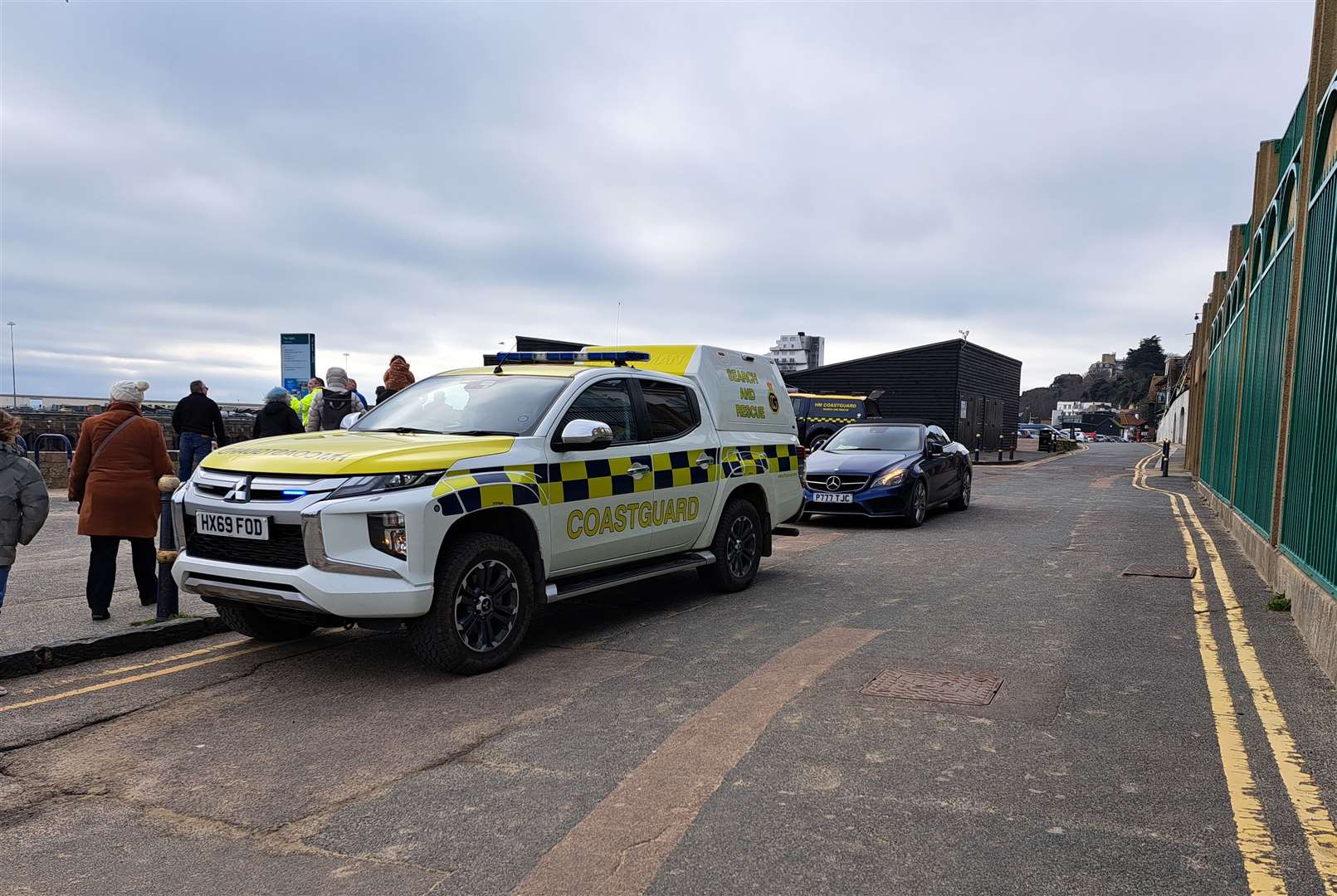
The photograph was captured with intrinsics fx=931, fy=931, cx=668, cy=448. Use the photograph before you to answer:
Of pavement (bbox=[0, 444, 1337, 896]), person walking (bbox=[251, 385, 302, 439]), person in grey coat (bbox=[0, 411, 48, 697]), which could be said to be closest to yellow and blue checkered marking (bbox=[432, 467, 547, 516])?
pavement (bbox=[0, 444, 1337, 896])

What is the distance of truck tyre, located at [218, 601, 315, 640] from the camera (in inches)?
231

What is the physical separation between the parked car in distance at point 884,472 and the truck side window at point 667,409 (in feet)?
17.2

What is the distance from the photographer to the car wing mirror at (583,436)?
580 cm

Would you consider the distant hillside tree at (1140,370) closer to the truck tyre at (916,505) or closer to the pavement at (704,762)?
the truck tyre at (916,505)

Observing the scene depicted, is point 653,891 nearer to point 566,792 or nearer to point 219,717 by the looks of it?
point 566,792

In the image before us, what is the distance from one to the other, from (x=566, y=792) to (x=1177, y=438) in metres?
81.1

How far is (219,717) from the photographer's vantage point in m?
4.63

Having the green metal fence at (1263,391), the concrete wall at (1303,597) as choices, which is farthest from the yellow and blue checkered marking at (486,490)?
the green metal fence at (1263,391)

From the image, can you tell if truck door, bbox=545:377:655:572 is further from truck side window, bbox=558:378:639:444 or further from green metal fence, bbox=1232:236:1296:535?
green metal fence, bbox=1232:236:1296:535

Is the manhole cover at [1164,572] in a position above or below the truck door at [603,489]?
below

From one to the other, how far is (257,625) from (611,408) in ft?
8.94

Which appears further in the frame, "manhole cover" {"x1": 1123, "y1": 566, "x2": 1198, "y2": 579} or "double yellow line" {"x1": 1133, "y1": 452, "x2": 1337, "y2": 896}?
"manhole cover" {"x1": 1123, "y1": 566, "x2": 1198, "y2": 579}

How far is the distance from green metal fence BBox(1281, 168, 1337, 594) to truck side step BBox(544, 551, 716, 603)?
4.22m

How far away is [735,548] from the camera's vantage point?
7973mm
